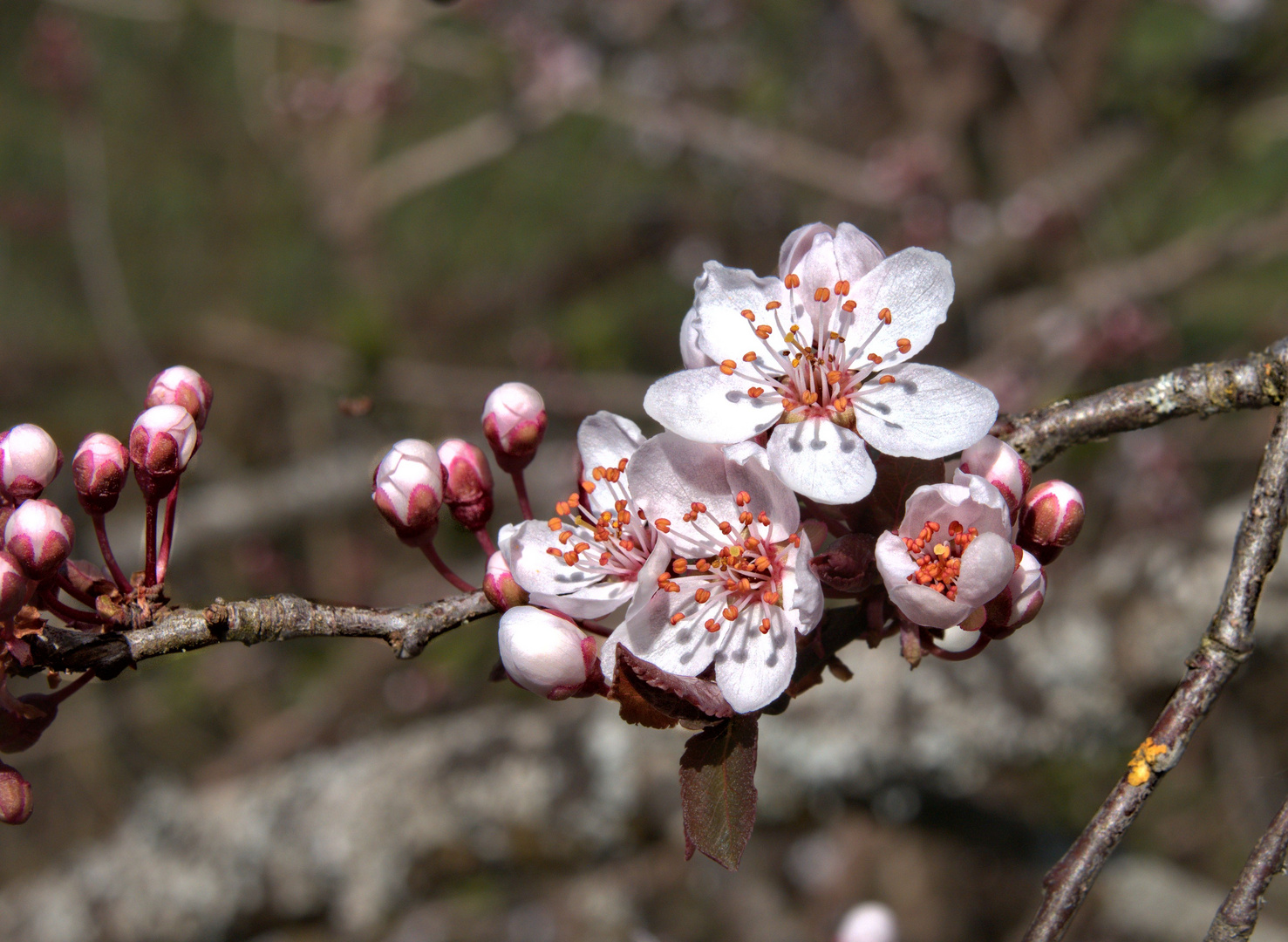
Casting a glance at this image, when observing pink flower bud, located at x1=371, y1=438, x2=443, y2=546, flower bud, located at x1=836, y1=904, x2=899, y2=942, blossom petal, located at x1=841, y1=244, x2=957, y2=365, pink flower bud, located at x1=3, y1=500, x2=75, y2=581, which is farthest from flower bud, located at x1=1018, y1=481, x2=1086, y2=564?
flower bud, located at x1=836, y1=904, x2=899, y2=942

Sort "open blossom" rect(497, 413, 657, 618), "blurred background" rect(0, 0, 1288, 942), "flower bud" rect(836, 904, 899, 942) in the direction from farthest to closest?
"blurred background" rect(0, 0, 1288, 942) < "flower bud" rect(836, 904, 899, 942) < "open blossom" rect(497, 413, 657, 618)

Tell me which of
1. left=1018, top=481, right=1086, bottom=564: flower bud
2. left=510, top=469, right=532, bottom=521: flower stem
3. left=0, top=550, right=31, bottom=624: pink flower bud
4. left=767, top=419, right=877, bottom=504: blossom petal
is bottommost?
left=0, top=550, right=31, bottom=624: pink flower bud

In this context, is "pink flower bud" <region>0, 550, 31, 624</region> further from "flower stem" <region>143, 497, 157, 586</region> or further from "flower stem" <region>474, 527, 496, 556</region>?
"flower stem" <region>474, 527, 496, 556</region>

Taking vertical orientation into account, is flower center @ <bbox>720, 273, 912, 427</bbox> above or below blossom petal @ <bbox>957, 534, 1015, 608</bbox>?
above

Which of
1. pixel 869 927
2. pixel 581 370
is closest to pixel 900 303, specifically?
pixel 869 927

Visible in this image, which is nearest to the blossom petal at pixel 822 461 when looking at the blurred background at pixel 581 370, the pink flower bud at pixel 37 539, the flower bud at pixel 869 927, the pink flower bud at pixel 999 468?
the pink flower bud at pixel 999 468

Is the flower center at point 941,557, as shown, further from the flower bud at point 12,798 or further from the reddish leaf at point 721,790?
the flower bud at point 12,798

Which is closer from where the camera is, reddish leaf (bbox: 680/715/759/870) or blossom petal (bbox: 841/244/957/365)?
reddish leaf (bbox: 680/715/759/870)
